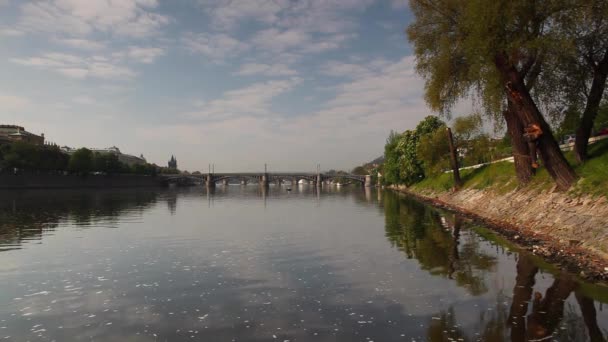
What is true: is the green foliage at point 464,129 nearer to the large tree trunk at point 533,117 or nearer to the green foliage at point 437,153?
the green foliage at point 437,153

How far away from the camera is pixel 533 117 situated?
91.6ft

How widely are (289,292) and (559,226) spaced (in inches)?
715

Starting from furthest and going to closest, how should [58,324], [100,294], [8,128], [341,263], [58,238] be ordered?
Result: [8,128] → [58,238] → [341,263] → [100,294] → [58,324]

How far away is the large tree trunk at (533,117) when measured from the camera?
28016 millimetres

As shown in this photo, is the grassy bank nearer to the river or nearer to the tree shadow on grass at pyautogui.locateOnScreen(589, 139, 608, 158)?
the tree shadow on grass at pyautogui.locateOnScreen(589, 139, 608, 158)

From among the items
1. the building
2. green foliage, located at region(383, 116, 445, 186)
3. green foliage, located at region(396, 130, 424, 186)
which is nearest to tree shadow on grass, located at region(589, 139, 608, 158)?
green foliage, located at region(383, 116, 445, 186)

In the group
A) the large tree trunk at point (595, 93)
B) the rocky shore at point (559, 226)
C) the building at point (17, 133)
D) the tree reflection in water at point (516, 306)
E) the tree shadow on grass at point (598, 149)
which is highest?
the building at point (17, 133)

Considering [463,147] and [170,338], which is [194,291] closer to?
[170,338]

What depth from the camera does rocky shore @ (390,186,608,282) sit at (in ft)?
61.8

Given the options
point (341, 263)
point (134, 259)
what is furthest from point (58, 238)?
point (341, 263)

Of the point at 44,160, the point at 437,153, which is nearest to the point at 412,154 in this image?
the point at 437,153

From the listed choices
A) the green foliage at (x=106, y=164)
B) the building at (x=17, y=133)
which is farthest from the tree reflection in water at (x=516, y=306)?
the building at (x=17, y=133)

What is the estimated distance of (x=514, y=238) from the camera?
88.2 ft

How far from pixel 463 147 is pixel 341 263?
191 feet
